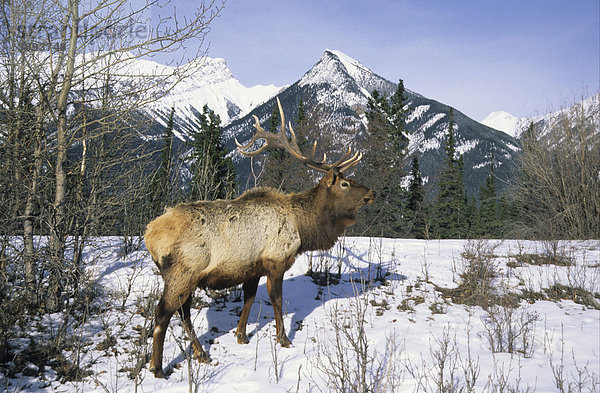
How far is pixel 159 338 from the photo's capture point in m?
3.96

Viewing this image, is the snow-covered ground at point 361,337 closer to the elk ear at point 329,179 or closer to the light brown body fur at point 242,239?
the light brown body fur at point 242,239

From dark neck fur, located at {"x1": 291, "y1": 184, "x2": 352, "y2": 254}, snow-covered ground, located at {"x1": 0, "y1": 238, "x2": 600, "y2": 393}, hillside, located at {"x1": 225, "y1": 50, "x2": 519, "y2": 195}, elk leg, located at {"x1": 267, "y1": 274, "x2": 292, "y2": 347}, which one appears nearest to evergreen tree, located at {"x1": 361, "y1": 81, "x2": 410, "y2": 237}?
snow-covered ground, located at {"x1": 0, "y1": 238, "x2": 600, "y2": 393}

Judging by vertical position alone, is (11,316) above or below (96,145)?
below

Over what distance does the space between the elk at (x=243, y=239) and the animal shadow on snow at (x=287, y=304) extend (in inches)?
17.1

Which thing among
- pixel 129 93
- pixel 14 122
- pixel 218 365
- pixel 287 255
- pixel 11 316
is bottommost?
pixel 218 365

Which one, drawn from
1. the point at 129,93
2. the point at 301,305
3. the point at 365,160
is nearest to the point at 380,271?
the point at 301,305

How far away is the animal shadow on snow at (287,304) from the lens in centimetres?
526

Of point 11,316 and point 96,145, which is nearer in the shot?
point 11,316

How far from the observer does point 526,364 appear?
173 inches

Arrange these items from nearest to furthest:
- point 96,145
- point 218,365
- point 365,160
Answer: point 218,365 → point 96,145 → point 365,160

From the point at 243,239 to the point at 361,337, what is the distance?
211cm

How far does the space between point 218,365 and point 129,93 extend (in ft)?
13.5

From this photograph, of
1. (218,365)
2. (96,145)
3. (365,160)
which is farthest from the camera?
(365,160)

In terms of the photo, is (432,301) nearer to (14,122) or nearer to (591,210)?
(14,122)
